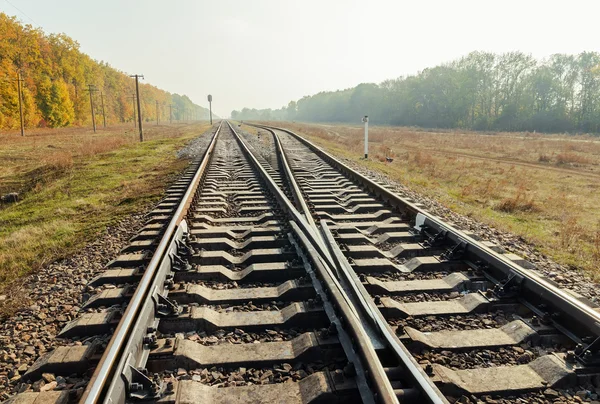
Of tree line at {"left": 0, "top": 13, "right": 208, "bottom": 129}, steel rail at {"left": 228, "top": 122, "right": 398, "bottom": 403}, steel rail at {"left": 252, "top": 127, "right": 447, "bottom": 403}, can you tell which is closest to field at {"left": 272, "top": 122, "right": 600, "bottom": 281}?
steel rail at {"left": 252, "top": 127, "right": 447, "bottom": 403}

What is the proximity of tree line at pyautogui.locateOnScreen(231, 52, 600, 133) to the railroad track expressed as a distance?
224ft

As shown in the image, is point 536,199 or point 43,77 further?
point 43,77

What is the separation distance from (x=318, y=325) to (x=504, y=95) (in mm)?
85583

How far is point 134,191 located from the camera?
29.9 feet

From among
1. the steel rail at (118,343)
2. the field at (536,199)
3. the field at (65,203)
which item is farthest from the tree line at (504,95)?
the steel rail at (118,343)

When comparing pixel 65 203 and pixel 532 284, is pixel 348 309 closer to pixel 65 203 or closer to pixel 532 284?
pixel 532 284

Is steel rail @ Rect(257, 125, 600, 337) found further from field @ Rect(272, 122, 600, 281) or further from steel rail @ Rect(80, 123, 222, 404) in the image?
steel rail @ Rect(80, 123, 222, 404)

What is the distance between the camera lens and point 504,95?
7644 centimetres

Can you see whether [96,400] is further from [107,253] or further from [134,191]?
[134,191]

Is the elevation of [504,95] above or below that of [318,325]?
above

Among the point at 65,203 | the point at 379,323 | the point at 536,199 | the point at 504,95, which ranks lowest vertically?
the point at 536,199

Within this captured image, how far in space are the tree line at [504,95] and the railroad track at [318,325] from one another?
68.2m

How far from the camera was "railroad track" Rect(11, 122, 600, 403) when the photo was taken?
2346mm

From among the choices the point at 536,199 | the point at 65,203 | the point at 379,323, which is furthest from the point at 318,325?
the point at 536,199
